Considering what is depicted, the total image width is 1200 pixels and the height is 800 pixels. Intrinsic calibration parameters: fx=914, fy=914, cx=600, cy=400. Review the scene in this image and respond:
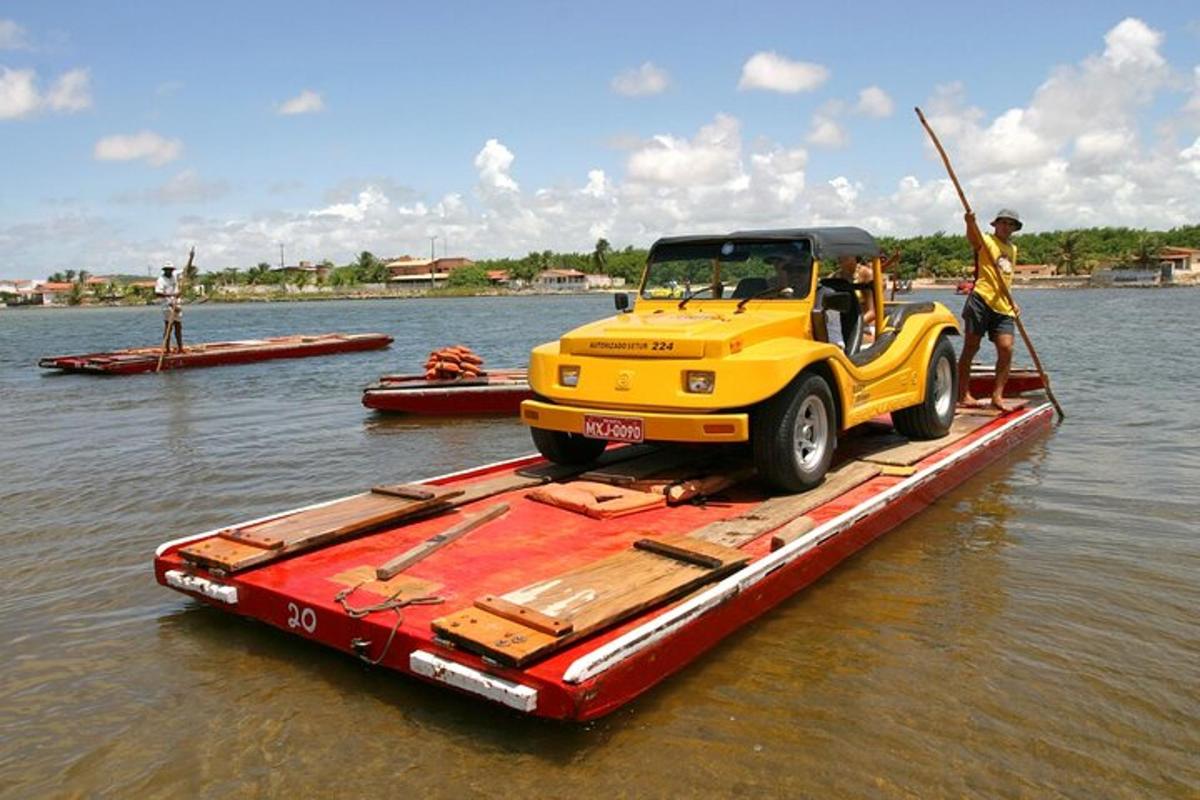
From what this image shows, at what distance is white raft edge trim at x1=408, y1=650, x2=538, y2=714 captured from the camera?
3.46 metres

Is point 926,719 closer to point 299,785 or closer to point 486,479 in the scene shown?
point 299,785

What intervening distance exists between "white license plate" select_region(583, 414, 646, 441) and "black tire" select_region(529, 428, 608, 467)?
84 cm

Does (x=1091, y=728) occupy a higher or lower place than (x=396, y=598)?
lower

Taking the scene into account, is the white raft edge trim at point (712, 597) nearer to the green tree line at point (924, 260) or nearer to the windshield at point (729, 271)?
the windshield at point (729, 271)

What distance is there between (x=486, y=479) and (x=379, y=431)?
19.9ft

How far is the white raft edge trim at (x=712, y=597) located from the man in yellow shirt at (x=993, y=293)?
12.0ft

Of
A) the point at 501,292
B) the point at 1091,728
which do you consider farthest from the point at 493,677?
the point at 501,292

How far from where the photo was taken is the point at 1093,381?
1614cm

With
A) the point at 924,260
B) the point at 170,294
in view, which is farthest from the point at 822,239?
the point at 924,260

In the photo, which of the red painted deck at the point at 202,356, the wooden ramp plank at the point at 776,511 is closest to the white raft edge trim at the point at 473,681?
the wooden ramp plank at the point at 776,511

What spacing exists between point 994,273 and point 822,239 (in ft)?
10.7

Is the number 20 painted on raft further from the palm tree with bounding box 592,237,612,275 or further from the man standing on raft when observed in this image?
the palm tree with bounding box 592,237,612,275

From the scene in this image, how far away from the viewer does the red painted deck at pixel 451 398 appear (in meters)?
13.4

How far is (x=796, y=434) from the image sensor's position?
243 inches
